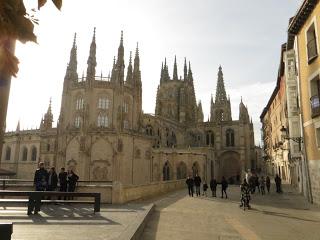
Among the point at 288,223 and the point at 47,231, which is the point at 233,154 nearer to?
the point at 288,223

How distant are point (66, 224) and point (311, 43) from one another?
15055 mm

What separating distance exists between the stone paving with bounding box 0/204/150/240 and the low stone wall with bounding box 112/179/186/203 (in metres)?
3.17

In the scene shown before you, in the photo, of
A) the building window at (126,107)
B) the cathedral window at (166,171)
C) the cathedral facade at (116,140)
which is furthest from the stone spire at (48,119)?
the cathedral window at (166,171)

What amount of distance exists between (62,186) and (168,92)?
201 feet

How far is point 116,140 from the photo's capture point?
34.6 metres

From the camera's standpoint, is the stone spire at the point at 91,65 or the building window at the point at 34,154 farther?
the building window at the point at 34,154

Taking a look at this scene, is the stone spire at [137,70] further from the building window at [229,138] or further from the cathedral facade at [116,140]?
the building window at [229,138]

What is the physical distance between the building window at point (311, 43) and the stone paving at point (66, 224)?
1265cm

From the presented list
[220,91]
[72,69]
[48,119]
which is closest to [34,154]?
[48,119]

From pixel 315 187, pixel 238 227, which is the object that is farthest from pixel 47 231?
pixel 315 187

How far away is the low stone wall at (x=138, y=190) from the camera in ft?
44.9

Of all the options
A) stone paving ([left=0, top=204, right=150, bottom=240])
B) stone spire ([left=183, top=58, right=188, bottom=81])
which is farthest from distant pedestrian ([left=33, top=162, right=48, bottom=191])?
stone spire ([left=183, top=58, right=188, bottom=81])

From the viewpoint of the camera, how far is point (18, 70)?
6.14 ft

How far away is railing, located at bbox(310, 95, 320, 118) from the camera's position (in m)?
15.0
